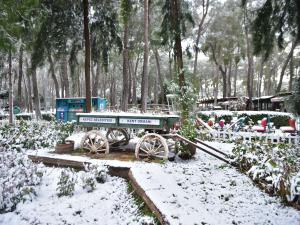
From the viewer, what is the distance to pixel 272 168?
15.3 ft

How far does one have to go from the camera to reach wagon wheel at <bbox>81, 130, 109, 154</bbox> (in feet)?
25.2

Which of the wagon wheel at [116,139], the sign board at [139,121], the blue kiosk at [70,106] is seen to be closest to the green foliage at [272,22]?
the sign board at [139,121]

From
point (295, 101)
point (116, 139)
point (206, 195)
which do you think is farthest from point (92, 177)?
point (295, 101)

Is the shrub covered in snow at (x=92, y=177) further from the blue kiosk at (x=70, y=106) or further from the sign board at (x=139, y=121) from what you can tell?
the blue kiosk at (x=70, y=106)

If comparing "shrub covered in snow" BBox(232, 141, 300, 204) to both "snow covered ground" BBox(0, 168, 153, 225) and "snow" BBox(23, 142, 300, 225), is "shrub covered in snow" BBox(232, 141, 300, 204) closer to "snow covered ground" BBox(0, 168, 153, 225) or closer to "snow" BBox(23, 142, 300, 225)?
"snow" BBox(23, 142, 300, 225)

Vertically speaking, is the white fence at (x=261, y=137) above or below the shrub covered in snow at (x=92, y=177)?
above

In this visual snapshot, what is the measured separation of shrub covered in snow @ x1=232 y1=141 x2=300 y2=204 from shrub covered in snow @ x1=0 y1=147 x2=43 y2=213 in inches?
163

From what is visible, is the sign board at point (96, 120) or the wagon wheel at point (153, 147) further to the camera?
the sign board at point (96, 120)

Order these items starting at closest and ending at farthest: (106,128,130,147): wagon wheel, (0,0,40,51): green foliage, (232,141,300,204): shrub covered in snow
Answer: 1. (232,141,300,204): shrub covered in snow
2. (0,0,40,51): green foliage
3. (106,128,130,147): wagon wheel

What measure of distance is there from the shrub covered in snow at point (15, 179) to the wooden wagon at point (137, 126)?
167 centimetres

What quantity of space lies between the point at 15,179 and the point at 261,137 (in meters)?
6.78

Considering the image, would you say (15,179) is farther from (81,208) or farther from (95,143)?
(95,143)

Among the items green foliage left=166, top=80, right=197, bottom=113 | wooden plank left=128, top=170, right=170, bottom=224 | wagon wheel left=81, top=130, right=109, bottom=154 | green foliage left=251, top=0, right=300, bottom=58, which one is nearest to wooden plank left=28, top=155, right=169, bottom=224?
wooden plank left=128, top=170, right=170, bottom=224

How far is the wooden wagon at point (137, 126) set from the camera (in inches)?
275
